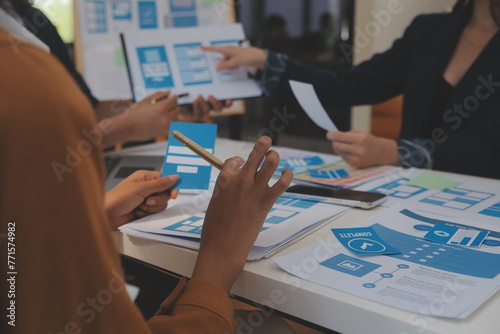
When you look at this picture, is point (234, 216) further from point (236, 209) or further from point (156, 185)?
point (156, 185)

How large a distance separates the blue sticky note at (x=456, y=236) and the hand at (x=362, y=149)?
46 cm

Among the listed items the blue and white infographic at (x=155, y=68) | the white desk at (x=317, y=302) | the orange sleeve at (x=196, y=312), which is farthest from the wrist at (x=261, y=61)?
the orange sleeve at (x=196, y=312)

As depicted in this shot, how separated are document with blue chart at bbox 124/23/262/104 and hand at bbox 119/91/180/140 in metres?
0.05

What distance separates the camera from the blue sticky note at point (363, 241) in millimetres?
838

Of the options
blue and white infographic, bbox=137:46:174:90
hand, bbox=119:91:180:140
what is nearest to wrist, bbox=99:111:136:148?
hand, bbox=119:91:180:140

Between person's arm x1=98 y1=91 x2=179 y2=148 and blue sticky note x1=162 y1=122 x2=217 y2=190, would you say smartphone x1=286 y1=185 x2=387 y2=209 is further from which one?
person's arm x1=98 y1=91 x2=179 y2=148

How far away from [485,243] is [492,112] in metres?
0.80

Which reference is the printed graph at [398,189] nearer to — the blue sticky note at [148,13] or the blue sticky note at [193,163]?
the blue sticky note at [193,163]

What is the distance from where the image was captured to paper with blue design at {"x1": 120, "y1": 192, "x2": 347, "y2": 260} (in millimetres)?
898

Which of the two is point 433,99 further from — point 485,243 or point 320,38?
point 320,38

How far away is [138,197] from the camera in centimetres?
101

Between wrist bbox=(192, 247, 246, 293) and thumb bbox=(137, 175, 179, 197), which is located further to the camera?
thumb bbox=(137, 175, 179, 197)

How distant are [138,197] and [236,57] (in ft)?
2.93

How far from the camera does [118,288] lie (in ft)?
1.65
